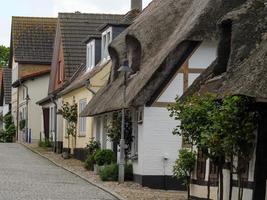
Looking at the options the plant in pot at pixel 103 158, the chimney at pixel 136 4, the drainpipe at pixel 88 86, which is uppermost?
the chimney at pixel 136 4

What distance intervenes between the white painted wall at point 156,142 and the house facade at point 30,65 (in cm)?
3287

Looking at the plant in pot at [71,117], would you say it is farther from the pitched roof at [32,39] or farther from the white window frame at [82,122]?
the pitched roof at [32,39]

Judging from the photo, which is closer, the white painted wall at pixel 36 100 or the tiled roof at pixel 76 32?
the tiled roof at pixel 76 32

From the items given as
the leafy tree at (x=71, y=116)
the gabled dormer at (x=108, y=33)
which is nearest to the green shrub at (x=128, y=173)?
the gabled dormer at (x=108, y=33)

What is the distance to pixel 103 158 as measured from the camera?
27.2m

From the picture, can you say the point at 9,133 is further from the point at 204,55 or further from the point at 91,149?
the point at 204,55

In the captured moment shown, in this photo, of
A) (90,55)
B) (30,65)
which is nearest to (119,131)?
(90,55)

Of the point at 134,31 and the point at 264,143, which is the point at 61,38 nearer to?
the point at 134,31

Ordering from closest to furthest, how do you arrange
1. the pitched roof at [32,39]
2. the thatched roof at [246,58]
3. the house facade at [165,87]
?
1. the thatched roof at [246,58]
2. the house facade at [165,87]
3. the pitched roof at [32,39]

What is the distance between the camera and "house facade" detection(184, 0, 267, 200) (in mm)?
12602

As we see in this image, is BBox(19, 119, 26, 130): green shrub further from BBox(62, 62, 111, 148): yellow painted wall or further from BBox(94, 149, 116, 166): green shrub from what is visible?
BBox(94, 149, 116, 166): green shrub

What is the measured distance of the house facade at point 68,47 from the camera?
136 feet

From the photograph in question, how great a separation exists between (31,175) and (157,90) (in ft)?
18.8

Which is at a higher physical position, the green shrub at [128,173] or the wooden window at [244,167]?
the wooden window at [244,167]
